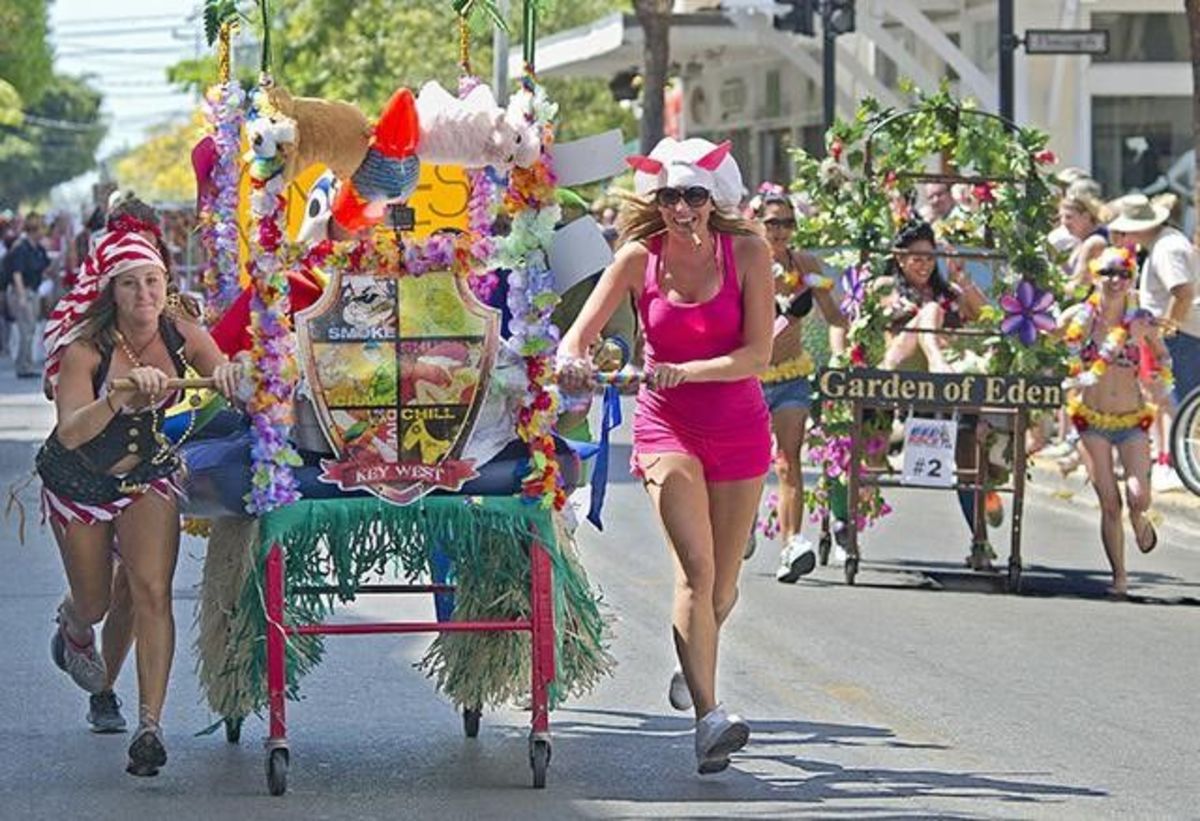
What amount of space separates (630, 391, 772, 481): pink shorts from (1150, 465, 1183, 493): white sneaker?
31.9 ft

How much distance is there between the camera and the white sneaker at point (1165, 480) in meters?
19.0

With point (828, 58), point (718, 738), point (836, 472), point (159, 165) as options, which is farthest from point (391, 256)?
point (159, 165)

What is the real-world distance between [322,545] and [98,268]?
1.15 meters

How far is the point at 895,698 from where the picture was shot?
35.9 feet

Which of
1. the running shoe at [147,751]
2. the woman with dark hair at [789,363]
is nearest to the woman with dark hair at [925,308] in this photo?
the woman with dark hair at [789,363]

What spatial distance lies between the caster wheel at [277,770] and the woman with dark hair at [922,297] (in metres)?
6.75

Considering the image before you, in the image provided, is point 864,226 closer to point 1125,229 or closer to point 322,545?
point 1125,229

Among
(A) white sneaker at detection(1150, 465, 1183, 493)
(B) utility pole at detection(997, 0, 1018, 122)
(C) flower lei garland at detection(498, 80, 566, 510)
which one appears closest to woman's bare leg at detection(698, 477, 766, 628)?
(C) flower lei garland at detection(498, 80, 566, 510)

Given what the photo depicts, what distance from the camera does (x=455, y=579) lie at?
961 cm

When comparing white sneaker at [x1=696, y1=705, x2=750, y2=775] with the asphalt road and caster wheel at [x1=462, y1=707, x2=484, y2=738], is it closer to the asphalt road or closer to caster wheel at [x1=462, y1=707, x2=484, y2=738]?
the asphalt road

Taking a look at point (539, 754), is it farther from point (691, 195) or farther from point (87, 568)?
point (691, 195)

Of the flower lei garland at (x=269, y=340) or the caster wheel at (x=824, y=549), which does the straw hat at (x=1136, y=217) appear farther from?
the flower lei garland at (x=269, y=340)

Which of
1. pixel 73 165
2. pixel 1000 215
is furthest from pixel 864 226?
pixel 73 165

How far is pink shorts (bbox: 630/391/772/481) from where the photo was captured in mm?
9336
